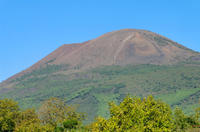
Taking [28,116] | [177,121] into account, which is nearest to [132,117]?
[177,121]

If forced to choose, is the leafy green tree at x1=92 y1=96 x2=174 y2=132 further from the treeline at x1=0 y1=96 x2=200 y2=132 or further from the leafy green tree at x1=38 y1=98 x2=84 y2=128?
the leafy green tree at x1=38 y1=98 x2=84 y2=128

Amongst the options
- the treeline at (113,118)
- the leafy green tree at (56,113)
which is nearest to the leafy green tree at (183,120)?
the treeline at (113,118)

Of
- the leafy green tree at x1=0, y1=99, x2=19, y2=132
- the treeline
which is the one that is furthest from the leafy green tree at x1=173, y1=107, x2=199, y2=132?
the leafy green tree at x1=0, y1=99, x2=19, y2=132

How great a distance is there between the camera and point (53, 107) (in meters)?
101

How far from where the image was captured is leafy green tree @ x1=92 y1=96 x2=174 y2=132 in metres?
54.3

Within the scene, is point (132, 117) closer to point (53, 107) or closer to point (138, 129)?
point (138, 129)

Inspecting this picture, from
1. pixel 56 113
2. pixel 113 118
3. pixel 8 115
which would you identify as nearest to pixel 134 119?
pixel 113 118

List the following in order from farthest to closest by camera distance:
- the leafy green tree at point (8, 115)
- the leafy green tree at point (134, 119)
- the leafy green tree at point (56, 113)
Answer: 1. the leafy green tree at point (56, 113)
2. the leafy green tree at point (8, 115)
3. the leafy green tree at point (134, 119)

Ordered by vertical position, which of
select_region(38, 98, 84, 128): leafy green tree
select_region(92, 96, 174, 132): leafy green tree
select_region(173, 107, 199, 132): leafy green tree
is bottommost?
select_region(173, 107, 199, 132): leafy green tree

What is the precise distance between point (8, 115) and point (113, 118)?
41.7 m

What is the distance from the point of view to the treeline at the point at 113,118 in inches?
2231

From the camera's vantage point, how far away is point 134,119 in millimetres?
60031

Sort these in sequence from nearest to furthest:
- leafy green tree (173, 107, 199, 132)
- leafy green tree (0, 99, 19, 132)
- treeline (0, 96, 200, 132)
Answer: treeline (0, 96, 200, 132) < leafy green tree (0, 99, 19, 132) < leafy green tree (173, 107, 199, 132)

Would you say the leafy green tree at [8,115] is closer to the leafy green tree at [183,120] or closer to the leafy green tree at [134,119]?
the leafy green tree at [134,119]
